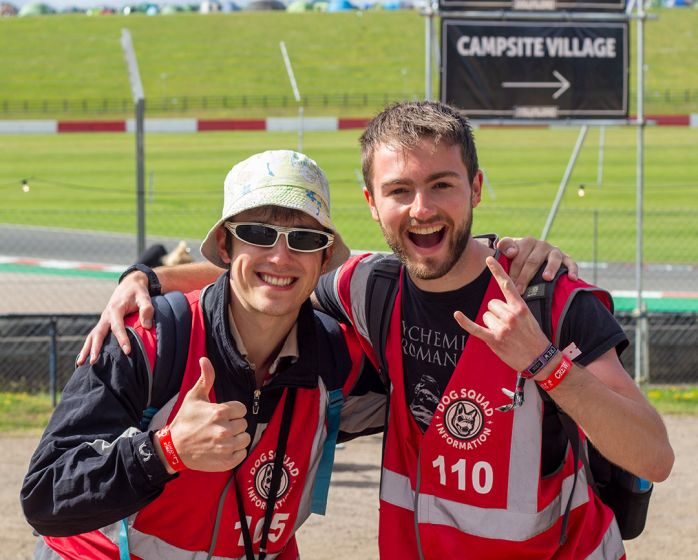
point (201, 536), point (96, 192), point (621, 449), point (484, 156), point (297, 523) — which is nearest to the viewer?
point (621, 449)

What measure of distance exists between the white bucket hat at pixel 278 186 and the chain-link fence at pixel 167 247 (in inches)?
286

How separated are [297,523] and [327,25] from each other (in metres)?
76.0

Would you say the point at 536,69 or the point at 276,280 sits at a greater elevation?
the point at 536,69

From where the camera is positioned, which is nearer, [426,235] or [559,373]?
[559,373]

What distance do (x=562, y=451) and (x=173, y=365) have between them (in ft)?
4.15

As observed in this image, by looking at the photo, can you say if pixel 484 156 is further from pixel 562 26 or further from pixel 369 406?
pixel 369 406

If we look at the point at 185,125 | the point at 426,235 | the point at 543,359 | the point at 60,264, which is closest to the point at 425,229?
the point at 426,235

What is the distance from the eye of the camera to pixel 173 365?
3.22 metres

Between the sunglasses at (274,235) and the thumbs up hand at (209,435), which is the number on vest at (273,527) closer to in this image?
the thumbs up hand at (209,435)

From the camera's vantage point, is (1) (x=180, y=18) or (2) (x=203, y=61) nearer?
(2) (x=203, y=61)

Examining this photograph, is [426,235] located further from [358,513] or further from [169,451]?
[358,513]

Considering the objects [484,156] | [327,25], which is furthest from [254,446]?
[327,25]

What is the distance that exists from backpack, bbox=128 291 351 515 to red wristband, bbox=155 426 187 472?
31 centimetres

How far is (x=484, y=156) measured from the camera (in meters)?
38.4
